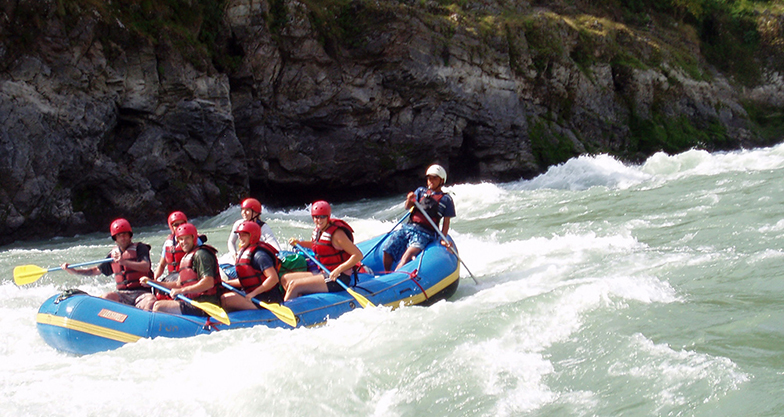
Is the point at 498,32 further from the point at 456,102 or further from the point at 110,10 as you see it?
the point at 110,10

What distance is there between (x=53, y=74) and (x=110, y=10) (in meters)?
1.84

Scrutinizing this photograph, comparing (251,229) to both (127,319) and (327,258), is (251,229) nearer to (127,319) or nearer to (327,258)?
(327,258)

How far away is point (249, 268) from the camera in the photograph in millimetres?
5547

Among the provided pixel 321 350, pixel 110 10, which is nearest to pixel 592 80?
pixel 110 10

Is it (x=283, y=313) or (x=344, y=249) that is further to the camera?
(x=344, y=249)

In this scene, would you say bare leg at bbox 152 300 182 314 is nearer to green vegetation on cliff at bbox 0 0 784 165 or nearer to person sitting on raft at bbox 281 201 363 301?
person sitting on raft at bbox 281 201 363 301

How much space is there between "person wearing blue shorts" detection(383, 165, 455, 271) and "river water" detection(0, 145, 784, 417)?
802 mm

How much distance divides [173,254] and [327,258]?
1.49 metres

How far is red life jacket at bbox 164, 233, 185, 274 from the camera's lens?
6.04 metres

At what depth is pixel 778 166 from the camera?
1327 centimetres

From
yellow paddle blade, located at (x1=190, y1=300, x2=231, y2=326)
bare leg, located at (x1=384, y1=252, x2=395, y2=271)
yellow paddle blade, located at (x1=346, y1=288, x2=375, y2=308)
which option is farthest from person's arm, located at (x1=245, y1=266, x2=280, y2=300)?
bare leg, located at (x1=384, y1=252, x2=395, y2=271)

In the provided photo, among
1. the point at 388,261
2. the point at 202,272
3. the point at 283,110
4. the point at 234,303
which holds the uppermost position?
the point at 283,110

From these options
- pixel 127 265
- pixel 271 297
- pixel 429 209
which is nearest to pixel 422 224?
pixel 429 209

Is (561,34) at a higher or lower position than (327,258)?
higher
